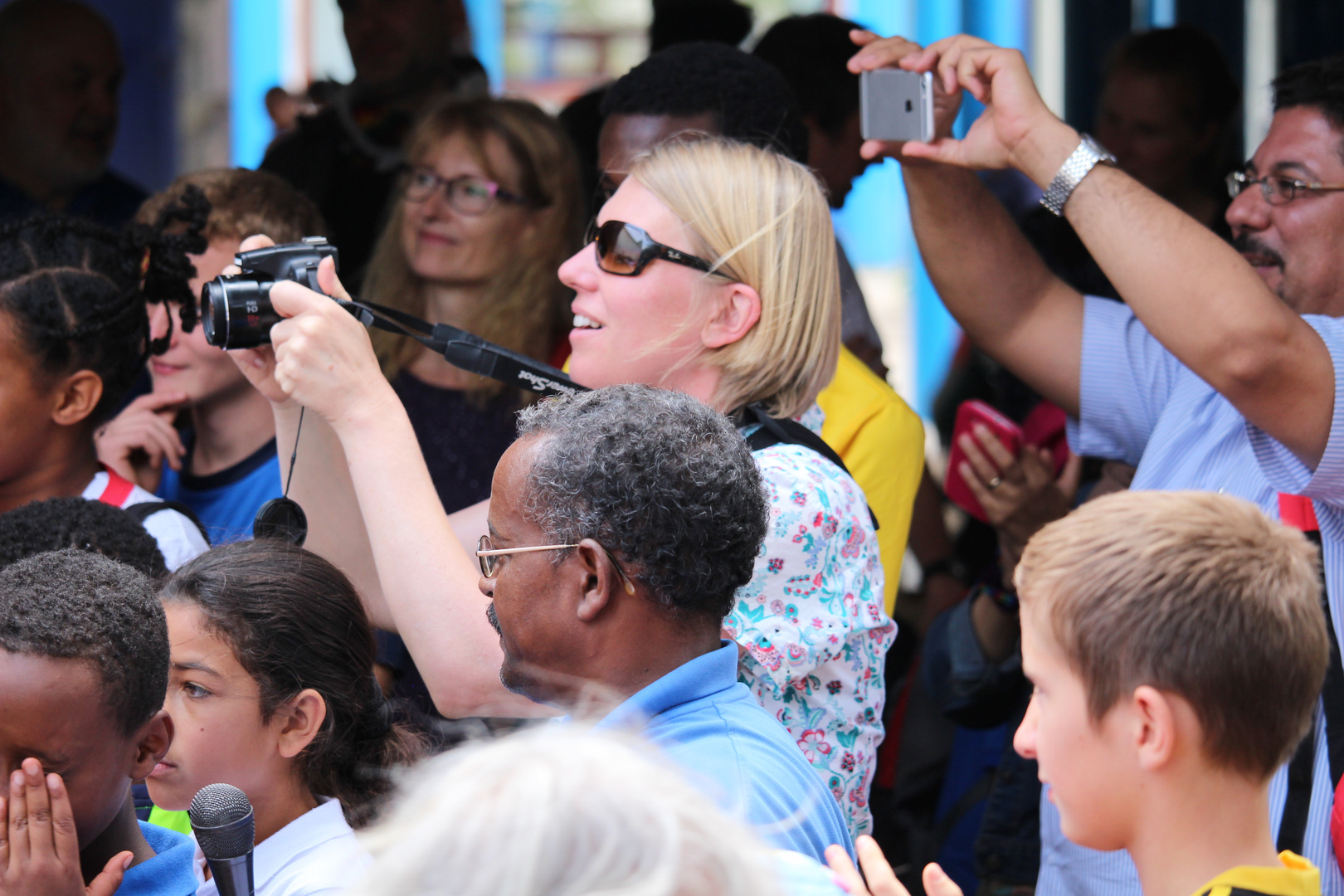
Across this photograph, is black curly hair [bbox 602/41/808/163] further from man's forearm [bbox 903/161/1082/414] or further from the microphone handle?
the microphone handle

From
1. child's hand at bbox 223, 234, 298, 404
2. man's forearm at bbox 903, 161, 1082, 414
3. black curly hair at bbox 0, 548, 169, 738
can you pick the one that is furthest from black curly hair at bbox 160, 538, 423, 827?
man's forearm at bbox 903, 161, 1082, 414

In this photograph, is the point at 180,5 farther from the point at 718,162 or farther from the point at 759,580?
the point at 759,580

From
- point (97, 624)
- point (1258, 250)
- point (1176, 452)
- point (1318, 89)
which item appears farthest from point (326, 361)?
point (1318, 89)

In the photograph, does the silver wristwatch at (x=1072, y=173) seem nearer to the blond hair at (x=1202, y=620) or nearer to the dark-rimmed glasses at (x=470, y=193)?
the blond hair at (x=1202, y=620)

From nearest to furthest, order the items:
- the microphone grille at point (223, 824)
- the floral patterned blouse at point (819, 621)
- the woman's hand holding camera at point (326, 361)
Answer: the microphone grille at point (223, 824) → the floral patterned blouse at point (819, 621) → the woman's hand holding camera at point (326, 361)

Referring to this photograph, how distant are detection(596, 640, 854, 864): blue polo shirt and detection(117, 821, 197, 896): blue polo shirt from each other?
558mm

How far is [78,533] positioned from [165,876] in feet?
2.01

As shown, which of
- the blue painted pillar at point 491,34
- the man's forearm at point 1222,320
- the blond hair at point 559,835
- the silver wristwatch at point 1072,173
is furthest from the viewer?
the blue painted pillar at point 491,34

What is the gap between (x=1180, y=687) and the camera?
125 cm

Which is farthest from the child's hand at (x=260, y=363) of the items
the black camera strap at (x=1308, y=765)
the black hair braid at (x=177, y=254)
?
the black camera strap at (x=1308, y=765)

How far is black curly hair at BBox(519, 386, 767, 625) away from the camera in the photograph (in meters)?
1.40

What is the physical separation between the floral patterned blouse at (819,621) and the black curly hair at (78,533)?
885mm

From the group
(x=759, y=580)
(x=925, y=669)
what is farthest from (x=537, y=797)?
(x=925, y=669)

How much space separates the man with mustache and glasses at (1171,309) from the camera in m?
1.90
